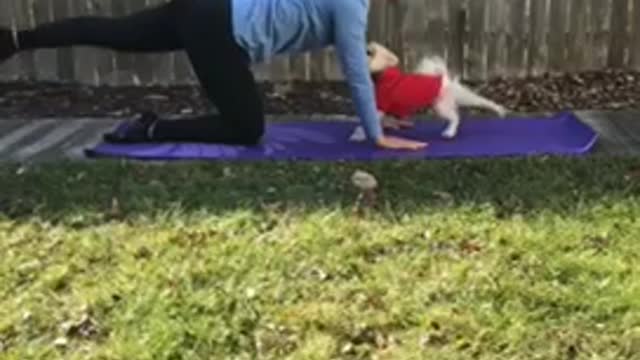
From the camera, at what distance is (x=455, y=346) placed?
362 cm

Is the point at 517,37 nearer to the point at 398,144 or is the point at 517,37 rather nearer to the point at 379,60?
the point at 379,60

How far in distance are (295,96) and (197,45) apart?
173 centimetres

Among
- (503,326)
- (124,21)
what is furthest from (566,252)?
(124,21)

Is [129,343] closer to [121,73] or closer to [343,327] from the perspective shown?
[343,327]

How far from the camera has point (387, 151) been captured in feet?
18.5

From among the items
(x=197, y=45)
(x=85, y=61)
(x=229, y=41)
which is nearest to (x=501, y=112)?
(x=229, y=41)

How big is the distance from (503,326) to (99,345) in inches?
48.0

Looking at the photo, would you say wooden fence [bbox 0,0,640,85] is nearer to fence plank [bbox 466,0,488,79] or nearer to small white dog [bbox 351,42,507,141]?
fence plank [bbox 466,0,488,79]

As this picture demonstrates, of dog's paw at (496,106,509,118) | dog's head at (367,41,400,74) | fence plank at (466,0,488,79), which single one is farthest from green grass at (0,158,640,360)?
fence plank at (466,0,488,79)

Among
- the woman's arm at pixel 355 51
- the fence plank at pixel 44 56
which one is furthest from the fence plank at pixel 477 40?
the fence plank at pixel 44 56

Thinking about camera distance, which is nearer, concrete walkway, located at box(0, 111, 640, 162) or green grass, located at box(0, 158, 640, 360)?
green grass, located at box(0, 158, 640, 360)

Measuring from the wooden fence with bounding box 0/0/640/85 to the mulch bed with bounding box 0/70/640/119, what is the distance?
97 mm

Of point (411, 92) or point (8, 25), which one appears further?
point (8, 25)

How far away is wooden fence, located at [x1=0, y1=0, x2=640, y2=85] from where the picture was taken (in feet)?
24.9
